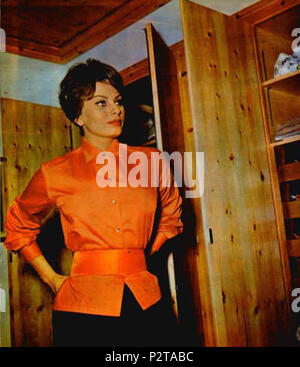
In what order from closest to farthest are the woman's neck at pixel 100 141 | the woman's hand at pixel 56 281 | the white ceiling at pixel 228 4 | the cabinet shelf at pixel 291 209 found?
the woman's hand at pixel 56 281, the woman's neck at pixel 100 141, the cabinet shelf at pixel 291 209, the white ceiling at pixel 228 4

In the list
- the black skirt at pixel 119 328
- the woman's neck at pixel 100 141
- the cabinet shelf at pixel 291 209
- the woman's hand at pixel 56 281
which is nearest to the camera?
the black skirt at pixel 119 328

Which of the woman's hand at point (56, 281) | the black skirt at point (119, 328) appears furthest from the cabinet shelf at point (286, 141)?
the woman's hand at point (56, 281)

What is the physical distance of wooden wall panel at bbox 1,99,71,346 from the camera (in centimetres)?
213

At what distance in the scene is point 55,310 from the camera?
1.72 m

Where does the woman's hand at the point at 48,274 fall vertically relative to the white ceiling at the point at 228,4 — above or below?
below

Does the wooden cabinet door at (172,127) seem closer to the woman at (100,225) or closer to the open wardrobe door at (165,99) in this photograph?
the open wardrobe door at (165,99)

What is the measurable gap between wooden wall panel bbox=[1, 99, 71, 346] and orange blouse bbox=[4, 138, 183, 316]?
38 cm

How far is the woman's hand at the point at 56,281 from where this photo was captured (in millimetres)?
1746

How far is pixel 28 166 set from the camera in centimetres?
A: 229

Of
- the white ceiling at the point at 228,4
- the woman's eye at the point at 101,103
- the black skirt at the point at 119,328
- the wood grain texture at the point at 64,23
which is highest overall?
the wood grain texture at the point at 64,23

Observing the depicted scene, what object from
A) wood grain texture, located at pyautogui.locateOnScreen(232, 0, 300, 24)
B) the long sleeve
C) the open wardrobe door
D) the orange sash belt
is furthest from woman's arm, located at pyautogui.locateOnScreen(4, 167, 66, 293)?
wood grain texture, located at pyautogui.locateOnScreen(232, 0, 300, 24)

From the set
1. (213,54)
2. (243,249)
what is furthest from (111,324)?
(213,54)

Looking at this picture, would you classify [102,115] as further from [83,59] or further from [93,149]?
[83,59]

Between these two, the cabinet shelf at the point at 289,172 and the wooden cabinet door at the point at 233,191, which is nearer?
the wooden cabinet door at the point at 233,191
